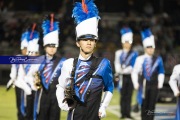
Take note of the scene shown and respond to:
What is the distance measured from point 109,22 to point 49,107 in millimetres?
16131

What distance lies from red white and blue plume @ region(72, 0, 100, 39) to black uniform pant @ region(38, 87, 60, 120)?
2.97m

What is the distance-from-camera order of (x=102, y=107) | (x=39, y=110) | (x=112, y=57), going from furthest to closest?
1. (x=112, y=57)
2. (x=39, y=110)
3. (x=102, y=107)

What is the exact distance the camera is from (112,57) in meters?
22.6

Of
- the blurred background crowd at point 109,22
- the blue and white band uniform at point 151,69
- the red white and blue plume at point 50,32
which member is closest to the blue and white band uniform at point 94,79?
the red white and blue plume at point 50,32

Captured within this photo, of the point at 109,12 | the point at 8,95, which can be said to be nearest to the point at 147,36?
the point at 8,95

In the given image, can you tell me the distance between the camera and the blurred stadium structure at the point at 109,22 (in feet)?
76.4

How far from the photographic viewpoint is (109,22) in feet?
86.5

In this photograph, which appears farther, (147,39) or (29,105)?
(147,39)

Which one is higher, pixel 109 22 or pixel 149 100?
pixel 109 22

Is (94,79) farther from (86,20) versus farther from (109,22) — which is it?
(109,22)

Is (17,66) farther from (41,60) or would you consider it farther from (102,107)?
(102,107)

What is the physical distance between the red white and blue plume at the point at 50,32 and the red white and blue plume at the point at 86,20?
2975 mm

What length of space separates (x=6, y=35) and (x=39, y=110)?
14034 mm

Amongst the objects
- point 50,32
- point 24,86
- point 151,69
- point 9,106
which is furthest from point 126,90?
point 50,32
